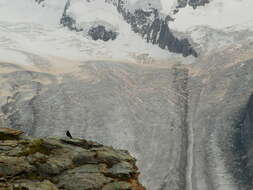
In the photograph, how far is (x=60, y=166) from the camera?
59.5 feet

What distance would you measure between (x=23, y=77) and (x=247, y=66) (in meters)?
59.0

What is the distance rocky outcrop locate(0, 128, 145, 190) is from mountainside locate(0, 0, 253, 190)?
71090 millimetres

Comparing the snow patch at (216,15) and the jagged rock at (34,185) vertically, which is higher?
the snow patch at (216,15)

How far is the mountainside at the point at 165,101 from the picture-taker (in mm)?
97750

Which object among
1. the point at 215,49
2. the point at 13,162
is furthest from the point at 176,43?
the point at 13,162

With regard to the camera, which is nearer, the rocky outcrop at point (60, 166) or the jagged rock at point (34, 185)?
the jagged rock at point (34, 185)

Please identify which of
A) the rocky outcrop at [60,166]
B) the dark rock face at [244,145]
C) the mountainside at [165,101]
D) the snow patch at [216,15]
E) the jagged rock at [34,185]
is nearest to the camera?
the jagged rock at [34,185]

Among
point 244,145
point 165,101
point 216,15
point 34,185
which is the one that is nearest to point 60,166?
point 34,185

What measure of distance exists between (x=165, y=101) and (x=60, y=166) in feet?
356

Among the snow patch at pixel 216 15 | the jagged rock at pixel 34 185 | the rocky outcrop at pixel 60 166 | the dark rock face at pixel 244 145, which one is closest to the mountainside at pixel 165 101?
the dark rock face at pixel 244 145

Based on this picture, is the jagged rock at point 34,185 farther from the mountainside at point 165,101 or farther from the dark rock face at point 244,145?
the dark rock face at point 244,145

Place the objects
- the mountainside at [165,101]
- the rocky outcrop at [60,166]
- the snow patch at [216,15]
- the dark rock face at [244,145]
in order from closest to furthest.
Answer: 1. the rocky outcrop at [60,166]
2. the dark rock face at [244,145]
3. the mountainside at [165,101]
4. the snow patch at [216,15]

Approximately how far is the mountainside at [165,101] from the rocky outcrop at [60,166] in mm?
71090

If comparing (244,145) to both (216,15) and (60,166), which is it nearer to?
(60,166)
